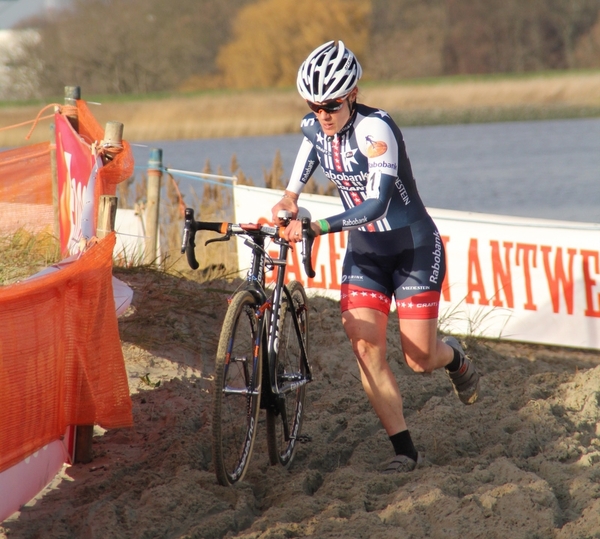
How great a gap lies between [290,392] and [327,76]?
176 centimetres

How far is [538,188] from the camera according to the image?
1847 cm

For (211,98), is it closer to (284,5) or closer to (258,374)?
(284,5)

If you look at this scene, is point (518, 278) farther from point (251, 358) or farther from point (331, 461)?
point (251, 358)

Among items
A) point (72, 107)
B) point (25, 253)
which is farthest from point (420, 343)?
point (25, 253)

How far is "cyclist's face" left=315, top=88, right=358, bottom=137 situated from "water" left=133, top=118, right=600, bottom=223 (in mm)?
6999

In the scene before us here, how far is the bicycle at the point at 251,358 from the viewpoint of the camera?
14.0 feet

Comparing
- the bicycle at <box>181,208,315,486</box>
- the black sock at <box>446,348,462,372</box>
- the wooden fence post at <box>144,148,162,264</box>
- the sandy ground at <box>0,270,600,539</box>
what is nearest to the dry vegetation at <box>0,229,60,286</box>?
the sandy ground at <box>0,270,600,539</box>

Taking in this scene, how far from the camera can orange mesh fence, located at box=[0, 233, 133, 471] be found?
12.5 feet

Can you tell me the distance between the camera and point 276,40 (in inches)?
1956

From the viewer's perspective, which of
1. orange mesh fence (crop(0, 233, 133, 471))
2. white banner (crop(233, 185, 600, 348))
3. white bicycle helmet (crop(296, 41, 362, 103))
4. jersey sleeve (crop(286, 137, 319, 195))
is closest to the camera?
orange mesh fence (crop(0, 233, 133, 471))

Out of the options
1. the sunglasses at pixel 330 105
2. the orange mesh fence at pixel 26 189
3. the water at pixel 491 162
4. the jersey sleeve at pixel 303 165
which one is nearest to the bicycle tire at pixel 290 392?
the jersey sleeve at pixel 303 165

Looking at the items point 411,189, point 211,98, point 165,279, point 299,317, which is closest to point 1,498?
point 299,317

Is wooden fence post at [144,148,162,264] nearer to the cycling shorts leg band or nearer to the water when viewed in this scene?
the water

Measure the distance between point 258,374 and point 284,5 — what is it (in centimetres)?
4816
